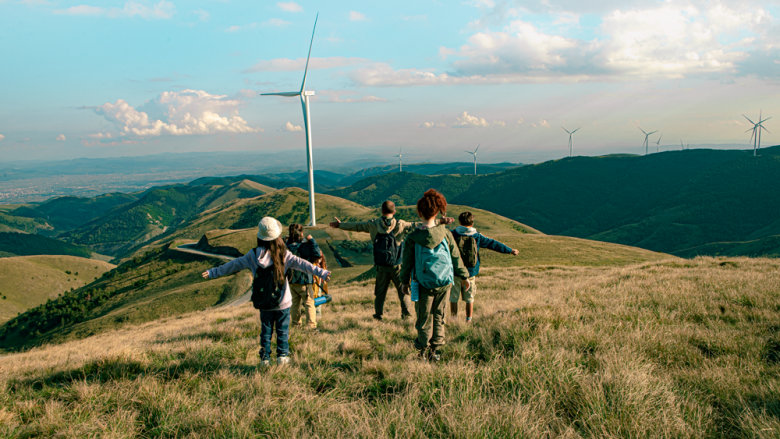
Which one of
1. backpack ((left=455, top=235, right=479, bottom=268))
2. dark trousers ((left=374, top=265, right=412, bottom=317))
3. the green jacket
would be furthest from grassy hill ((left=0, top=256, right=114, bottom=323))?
the green jacket

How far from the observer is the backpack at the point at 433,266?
5629mm

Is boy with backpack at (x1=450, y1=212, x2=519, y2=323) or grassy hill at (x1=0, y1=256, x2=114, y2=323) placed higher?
boy with backpack at (x1=450, y1=212, x2=519, y2=323)

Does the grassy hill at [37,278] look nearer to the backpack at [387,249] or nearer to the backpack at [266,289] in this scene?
the backpack at [387,249]

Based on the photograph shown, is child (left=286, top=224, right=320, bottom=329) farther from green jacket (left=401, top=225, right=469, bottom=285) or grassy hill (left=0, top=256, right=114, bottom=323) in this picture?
grassy hill (left=0, top=256, right=114, bottom=323)

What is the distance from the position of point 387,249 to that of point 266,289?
329 cm

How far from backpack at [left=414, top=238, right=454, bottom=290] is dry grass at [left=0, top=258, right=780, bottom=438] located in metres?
1.11

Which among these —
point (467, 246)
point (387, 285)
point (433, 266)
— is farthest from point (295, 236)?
point (433, 266)

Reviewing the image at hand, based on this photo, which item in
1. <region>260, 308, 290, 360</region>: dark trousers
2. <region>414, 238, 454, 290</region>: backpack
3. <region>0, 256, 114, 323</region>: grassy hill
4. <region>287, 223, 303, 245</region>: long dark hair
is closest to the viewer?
<region>414, 238, 454, 290</region>: backpack

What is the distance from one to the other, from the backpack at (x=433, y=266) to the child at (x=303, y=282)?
361 cm

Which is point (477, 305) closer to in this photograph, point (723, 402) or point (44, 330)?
point (723, 402)

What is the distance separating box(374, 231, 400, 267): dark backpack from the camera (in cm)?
835

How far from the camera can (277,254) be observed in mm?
5656

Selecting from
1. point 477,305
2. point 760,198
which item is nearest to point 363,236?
point 477,305

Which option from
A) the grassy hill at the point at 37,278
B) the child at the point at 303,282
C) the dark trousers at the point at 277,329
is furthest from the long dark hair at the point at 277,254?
the grassy hill at the point at 37,278
